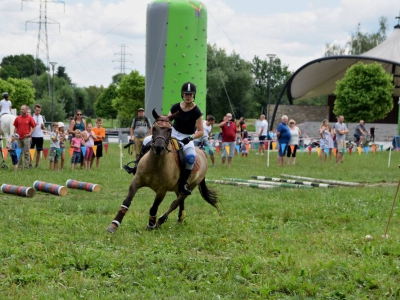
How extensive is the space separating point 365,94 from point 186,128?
42.8 m

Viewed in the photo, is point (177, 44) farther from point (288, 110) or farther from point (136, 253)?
point (288, 110)

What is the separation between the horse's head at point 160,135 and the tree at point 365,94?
4366 centimetres

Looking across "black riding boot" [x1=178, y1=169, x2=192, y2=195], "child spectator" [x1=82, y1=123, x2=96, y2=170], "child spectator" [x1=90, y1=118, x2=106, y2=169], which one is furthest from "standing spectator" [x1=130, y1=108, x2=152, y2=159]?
"black riding boot" [x1=178, y1=169, x2=192, y2=195]

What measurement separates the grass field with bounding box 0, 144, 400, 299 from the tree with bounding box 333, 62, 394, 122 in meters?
39.3

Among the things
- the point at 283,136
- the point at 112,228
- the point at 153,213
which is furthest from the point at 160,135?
the point at 283,136

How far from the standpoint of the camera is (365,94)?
48500 mm

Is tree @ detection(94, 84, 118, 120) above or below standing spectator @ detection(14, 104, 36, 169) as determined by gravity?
above

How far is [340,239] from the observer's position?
7570mm

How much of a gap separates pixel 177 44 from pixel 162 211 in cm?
1428

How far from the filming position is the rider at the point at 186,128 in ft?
28.1

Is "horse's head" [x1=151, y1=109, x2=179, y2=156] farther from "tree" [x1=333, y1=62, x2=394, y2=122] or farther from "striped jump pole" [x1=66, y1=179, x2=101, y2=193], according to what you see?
"tree" [x1=333, y1=62, x2=394, y2=122]

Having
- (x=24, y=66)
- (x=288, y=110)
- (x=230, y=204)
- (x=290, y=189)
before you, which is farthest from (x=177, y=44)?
(x=24, y=66)

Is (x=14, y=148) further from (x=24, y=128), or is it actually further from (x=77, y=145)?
(x=77, y=145)

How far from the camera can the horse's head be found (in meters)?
7.37
